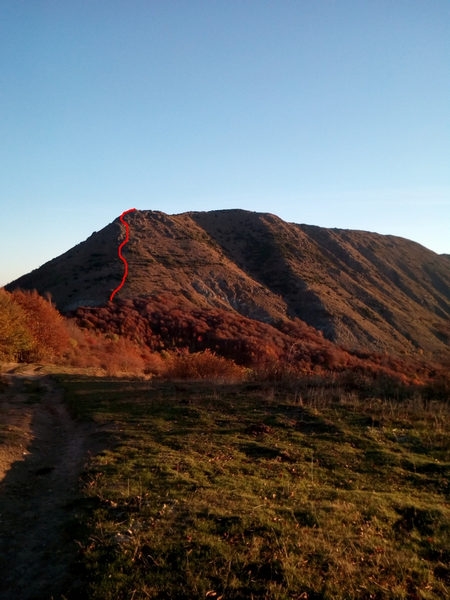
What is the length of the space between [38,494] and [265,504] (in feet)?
12.1

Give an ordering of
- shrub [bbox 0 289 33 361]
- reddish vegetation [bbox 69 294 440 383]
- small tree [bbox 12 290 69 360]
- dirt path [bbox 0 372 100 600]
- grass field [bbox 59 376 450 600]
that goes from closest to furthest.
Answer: grass field [bbox 59 376 450 600], dirt path [bbox 0 372 100 600], shrub [bbox 0 289 33 361], small tree [bbox 12 290 69 360], reddish vegetation [bbox 69 294 440 383]

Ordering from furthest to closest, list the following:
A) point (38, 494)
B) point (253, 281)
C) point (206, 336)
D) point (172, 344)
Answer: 1. point (253, 281)
2. point (206, 336)
3. point (172, 344)
4. point (38, 494)

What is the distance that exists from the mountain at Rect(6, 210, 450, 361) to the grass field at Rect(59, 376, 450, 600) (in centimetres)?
3771

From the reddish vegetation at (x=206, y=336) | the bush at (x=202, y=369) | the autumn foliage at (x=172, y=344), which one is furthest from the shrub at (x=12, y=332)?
the reddish vegetation at (x=206, y=336)

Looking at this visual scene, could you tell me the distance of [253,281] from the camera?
237 feet

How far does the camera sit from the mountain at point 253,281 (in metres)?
58.6

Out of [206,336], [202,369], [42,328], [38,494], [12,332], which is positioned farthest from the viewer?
[206,336]

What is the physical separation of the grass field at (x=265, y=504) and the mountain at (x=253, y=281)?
124 ft

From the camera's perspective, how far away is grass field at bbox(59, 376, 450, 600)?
514 centimetres

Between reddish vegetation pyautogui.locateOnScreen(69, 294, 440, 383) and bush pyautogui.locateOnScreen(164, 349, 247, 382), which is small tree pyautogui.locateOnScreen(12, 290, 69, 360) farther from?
bush pyautogui.locateOnScreen(164, 349, 247, 382)

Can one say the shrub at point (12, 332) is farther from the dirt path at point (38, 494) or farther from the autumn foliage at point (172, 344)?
the dirt path at point (38, 494)

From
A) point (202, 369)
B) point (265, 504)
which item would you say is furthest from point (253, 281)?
point (265, 504)

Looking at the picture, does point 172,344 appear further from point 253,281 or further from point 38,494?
→ point 38,494

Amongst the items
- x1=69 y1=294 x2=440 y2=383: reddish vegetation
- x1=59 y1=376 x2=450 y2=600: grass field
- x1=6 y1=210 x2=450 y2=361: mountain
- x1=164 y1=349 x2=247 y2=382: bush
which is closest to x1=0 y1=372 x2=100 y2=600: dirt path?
x1=59 y1=376 x2=450 y2=600: grass field
